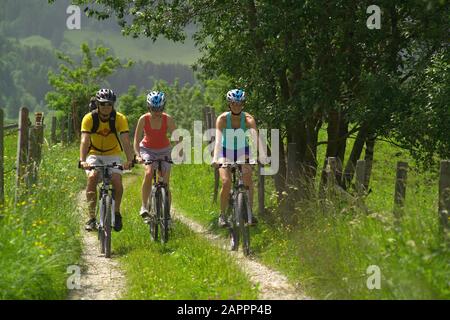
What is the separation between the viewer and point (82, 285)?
27.0 ft

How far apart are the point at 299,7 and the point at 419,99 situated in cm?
236

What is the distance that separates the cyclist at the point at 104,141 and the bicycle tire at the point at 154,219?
2.94 ft

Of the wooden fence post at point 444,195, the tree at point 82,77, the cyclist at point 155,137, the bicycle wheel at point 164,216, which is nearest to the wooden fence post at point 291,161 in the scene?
the cyclist at point 155,137

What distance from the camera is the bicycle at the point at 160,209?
10992 mm

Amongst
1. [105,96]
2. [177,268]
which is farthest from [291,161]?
[177,268]

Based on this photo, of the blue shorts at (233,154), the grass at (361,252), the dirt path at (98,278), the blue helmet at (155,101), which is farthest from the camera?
the blue helmet at (155,101)

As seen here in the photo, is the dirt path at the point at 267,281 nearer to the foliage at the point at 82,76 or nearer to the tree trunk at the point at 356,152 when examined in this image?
the tree trunk at the point at 356,152

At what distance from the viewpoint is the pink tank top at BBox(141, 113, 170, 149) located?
36.2 feet

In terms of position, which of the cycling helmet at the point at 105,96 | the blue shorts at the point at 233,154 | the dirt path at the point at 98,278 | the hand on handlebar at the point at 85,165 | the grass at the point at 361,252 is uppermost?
the cycling helmet at the point at 105,96

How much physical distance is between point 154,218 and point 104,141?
1.61 metres

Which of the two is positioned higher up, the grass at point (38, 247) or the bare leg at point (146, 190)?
the bare leg at point (146, 190)

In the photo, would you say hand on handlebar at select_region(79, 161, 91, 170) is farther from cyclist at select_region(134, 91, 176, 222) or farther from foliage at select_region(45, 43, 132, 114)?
foliage at select_region(45, 43, 132, 114)

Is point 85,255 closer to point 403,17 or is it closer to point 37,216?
point 37,216
